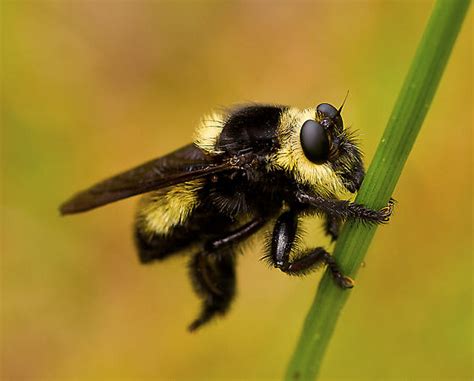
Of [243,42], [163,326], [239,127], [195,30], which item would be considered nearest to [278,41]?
[243,42]

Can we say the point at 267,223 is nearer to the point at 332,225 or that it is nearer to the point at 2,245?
the point at 332,225

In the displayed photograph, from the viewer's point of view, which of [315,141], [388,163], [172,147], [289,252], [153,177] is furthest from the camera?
[172,147]

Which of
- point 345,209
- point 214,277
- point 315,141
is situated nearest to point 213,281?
point 214,277

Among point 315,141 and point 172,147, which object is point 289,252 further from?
point 172,147

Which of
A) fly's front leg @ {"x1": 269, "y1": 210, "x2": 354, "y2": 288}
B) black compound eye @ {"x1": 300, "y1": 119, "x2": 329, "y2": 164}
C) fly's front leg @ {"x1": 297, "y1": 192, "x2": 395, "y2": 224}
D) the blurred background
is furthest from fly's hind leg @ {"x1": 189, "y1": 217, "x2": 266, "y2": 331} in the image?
the blurred background

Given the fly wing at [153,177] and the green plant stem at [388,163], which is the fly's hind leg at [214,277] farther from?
the green plant stem at [388,163]

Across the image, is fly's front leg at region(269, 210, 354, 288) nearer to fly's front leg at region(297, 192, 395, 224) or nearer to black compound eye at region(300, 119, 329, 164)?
fly's front leg at region(297, 192, 395, 224)
